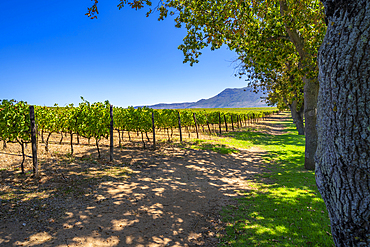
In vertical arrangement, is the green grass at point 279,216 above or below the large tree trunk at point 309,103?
below

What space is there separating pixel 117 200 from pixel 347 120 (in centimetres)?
644

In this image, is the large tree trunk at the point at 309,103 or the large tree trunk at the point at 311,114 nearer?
the large tree trunk at the point at 309,103

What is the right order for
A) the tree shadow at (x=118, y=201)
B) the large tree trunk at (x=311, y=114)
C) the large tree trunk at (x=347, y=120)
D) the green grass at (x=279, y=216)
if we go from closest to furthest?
1. the large tree trunk at (x=347, y=120)
2. the green grass at (x=279, y=216)
3. the tree shadow at (x=118, y=201)
4. the large tree trunk at (x=311, y=114)

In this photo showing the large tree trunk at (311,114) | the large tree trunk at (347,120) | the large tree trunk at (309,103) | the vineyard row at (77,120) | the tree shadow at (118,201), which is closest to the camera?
the large tree trunk at (347,120)

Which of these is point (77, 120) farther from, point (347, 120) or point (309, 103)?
point (309, 103)

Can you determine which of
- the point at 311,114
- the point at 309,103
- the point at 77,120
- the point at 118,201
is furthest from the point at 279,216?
the point at 77,120

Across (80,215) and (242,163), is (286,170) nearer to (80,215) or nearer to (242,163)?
(242,163)

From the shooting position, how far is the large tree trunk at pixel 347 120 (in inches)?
75.2

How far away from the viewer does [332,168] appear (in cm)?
219

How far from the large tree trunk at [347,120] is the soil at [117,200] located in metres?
2.93

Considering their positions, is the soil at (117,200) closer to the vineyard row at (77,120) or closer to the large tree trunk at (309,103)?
the vineyard row at (77,120)

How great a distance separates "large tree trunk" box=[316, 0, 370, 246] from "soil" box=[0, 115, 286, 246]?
2.93 meters

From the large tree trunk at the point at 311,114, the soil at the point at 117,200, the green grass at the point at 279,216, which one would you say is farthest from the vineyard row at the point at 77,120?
the large tree trunk at the point at 311,114

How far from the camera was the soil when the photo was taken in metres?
4.36
